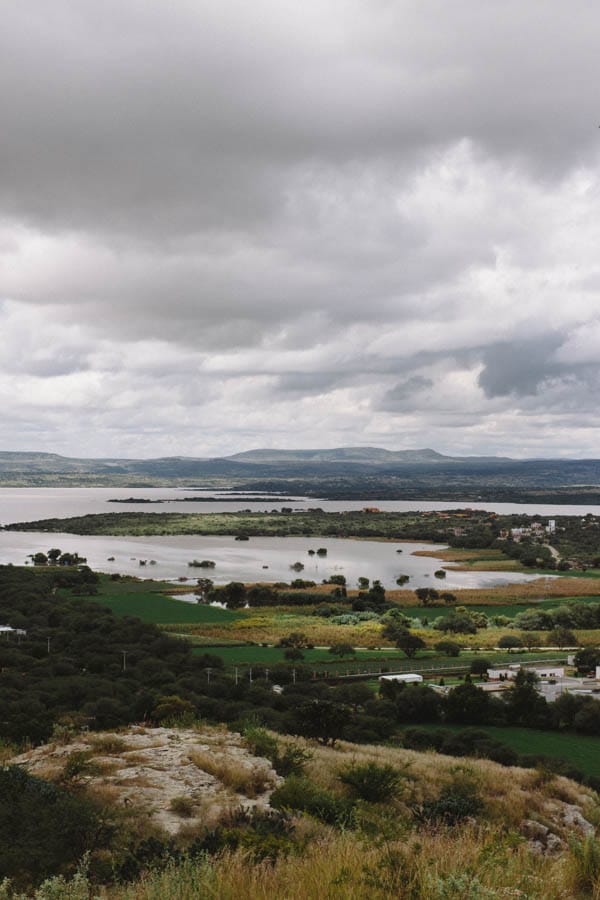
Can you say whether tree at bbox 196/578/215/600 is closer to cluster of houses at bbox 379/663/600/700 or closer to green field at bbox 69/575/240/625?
green field at bbox 69/575/240/625

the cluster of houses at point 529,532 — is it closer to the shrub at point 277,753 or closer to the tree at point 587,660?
the tree at point 587,660

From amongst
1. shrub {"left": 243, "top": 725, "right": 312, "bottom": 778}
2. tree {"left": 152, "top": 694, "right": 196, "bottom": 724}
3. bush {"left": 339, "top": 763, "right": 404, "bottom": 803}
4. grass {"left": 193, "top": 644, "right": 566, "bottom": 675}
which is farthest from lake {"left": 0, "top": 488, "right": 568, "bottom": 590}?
bush {"left": 339, "top": 763, "right": 404, "bottom": 803}

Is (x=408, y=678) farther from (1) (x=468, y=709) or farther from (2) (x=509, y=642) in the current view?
(2) (x=509, y=642)

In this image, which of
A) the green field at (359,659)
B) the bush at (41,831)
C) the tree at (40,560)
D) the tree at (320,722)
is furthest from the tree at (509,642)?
the tree at (40,560)

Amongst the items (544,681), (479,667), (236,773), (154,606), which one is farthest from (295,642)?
(236,773)

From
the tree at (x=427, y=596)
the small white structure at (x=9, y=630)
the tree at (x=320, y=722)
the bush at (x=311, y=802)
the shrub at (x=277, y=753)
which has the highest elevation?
the bush at (x=311, y=802)
